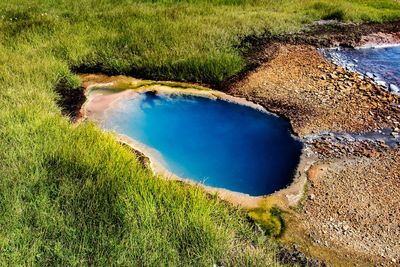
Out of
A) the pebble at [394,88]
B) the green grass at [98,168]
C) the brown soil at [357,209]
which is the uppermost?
the green grass at [98,168]

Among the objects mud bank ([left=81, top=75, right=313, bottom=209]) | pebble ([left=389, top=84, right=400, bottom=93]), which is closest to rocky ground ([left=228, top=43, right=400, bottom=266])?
mud bank ([left=81, top=75, right=313, bottom=209])

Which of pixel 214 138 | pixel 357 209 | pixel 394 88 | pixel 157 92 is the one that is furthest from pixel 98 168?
pixel 394 88

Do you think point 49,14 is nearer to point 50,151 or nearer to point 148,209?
point 50,151

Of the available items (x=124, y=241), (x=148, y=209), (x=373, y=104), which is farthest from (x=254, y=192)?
(x=373, y=104)

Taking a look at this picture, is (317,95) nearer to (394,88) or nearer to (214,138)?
(394,88)

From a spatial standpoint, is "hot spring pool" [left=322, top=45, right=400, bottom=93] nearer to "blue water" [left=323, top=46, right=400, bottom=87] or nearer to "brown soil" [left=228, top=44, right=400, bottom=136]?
"blue water" [left=323, top=46, right=400, bottom=87]

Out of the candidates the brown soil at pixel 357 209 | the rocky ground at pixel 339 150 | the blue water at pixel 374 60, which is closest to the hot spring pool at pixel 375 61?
the blue water at pixel 374 60

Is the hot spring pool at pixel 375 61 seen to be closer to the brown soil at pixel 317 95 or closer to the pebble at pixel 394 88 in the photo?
the pebble at pixel 394 88
